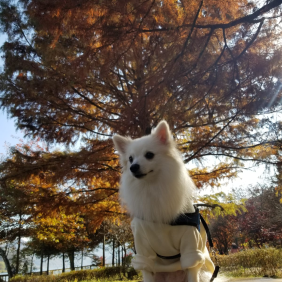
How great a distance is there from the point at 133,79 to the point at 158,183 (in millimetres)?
4881

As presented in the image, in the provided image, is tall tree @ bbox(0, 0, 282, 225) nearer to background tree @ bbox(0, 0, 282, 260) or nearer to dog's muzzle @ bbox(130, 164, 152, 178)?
background tree @ bbox(0, 0, 282, 260)

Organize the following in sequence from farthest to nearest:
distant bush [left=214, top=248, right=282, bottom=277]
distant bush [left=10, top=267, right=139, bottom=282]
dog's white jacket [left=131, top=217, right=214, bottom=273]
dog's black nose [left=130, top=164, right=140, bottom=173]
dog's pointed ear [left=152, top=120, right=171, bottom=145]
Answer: distant bush [left=10, top=267, right=139, bottom=282]
distant bush [left=214, top=248, right=282, bottom=277]
dog's pointed ear [left=152, top=120, right=171, bottom=145]
dog's black nose [left=130, top=164, right=140, bottom=173]
dog's white jacket [left=131, top=217, right=214, bottom=273]

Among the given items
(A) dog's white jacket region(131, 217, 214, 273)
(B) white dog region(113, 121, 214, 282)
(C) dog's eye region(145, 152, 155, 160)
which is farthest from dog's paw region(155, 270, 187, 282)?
(C) dog's eye region(145, 152, 155, 160)

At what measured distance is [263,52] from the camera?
444 centimetres

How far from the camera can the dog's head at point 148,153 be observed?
7.63 ft

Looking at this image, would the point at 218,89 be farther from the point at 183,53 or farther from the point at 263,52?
the point at 263,52

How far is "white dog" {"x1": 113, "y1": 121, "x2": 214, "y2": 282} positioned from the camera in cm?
217

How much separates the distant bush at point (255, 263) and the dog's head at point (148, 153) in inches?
235

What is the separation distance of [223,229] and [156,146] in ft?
58.5

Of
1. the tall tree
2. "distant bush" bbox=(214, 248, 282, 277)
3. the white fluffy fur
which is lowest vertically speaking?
"distant bush" bbox=(214, 248, 282, 277)

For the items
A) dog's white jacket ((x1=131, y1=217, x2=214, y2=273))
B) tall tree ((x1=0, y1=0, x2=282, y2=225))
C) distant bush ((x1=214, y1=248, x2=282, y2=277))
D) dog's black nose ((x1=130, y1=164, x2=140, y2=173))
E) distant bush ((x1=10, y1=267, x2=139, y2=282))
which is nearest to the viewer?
dog's white jacket ((x1=131, y1=217, x2=214, y2=273))

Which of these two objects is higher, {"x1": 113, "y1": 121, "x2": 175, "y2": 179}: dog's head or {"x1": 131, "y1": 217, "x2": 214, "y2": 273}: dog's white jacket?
{"x1": 113, "y1": 121, "x2": 175, "y2": 179}: dog's head

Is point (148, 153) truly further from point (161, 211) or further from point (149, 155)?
point (161, 211)

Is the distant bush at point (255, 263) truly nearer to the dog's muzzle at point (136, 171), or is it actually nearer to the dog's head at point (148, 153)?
the dog's head at point (148, 153)
